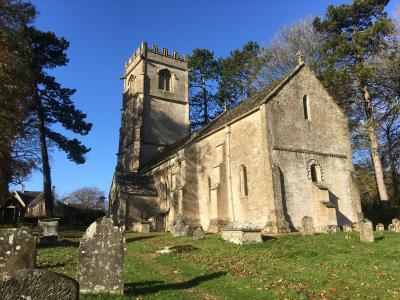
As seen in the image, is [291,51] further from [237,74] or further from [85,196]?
[85,196]

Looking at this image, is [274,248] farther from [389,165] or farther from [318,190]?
Result: [389,165]

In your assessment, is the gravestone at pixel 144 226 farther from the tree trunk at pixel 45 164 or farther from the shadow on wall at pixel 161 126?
the shadow on wall at pixel 161 126

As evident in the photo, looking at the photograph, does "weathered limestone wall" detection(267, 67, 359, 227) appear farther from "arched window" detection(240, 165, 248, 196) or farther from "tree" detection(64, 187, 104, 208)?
"tree" detection(64, 187, 104, 208)

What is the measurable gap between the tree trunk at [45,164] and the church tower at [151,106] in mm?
8553

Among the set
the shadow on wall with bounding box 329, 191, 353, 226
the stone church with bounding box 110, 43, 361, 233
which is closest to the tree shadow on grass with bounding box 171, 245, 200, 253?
the stone church with bounding box 110, 43, 361, 233

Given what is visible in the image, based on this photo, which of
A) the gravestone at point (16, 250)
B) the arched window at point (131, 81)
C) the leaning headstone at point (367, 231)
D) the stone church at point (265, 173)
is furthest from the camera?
the arched window at point (131, 81)

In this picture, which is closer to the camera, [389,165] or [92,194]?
[389,165]

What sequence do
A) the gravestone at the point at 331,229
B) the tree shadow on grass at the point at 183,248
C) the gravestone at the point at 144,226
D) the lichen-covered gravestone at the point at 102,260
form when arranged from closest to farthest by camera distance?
the lichen-covered gravestone at the point at 102,260, the tree shadow on grass at the point at 183,248, the gravestone at the point at 331,229, the gravestone at the point at 144,226

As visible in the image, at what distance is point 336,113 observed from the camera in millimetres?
23625

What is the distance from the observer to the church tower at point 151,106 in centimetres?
3562

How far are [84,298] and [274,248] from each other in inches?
325

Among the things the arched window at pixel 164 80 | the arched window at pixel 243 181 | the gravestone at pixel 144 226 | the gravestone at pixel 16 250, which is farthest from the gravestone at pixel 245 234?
the arched window at pixel 164 80

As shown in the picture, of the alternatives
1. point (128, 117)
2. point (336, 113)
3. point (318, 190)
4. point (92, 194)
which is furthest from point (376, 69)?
point (92, 194)

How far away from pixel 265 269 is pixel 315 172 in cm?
1243
